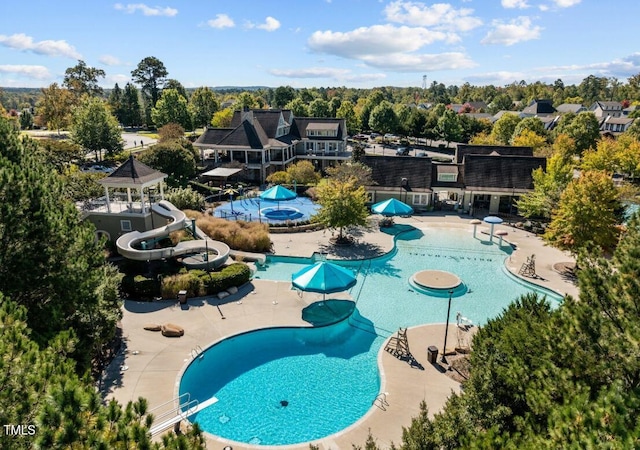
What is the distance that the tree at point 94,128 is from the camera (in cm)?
5825

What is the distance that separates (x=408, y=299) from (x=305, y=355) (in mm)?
8336

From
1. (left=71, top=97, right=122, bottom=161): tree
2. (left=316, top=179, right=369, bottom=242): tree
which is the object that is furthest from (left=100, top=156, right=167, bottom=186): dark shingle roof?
(left=71, top=97, right=122, bottom=161): tree

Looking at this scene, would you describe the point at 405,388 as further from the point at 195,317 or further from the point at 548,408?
the point at 195,317

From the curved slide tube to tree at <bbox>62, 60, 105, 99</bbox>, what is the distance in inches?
3456

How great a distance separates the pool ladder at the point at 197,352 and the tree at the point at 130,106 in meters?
101

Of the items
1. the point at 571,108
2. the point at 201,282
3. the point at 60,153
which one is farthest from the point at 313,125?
the point at 571,108

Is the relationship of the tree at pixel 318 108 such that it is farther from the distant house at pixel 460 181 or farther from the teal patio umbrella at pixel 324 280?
the teal patio umbrella at pixel 324 280

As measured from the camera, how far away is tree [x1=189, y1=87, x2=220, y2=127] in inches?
3782

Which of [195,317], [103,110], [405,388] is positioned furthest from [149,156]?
[405,388]

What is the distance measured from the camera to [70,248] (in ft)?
45.2

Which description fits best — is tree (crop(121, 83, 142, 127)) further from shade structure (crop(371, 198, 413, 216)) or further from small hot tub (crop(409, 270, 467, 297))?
small hot tub (crop(409, 270, 467, 297))

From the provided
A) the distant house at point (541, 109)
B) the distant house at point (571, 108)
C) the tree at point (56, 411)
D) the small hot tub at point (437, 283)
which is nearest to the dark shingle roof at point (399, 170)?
the small hot tub at point (437, 283)

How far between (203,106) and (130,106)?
21733mm

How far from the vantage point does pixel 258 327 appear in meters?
20.7
